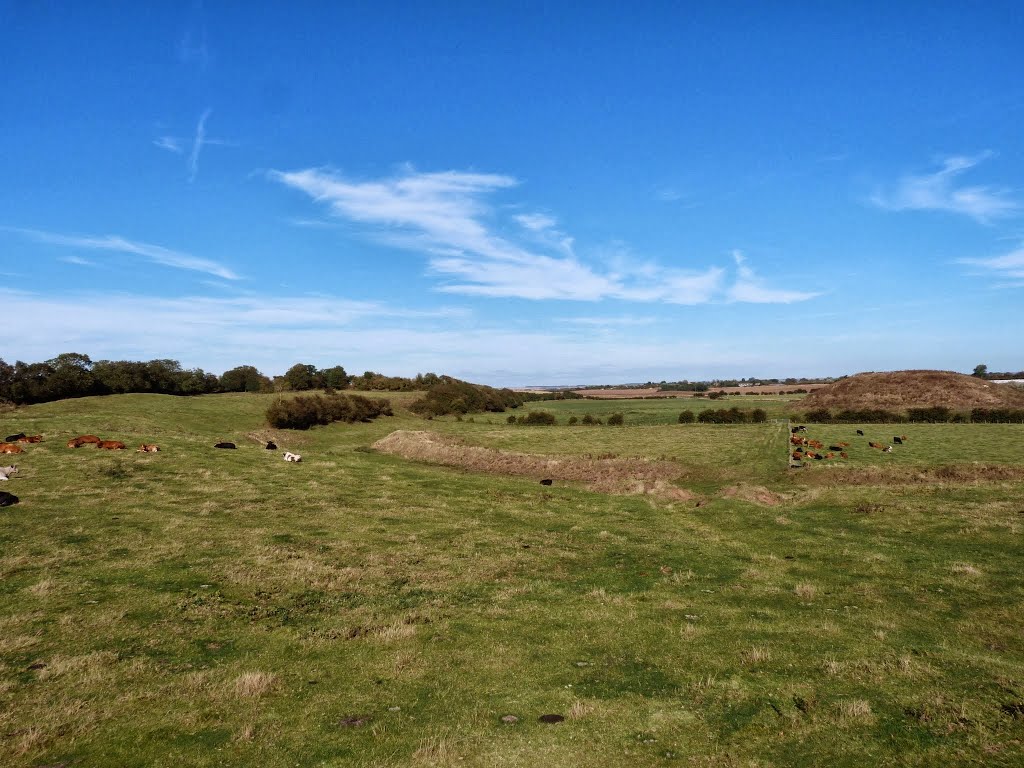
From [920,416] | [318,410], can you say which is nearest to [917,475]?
[920,416]

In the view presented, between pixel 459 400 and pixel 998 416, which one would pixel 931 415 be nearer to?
pixel 998 416

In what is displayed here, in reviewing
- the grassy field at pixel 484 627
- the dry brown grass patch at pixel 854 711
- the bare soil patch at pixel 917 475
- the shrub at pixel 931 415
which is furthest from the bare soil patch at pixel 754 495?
the shrub at pixel 931 415

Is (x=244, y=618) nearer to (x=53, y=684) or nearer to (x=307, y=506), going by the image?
(x=53, y=684)

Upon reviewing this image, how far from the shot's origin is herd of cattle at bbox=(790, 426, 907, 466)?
42.2m

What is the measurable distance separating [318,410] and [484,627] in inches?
2131

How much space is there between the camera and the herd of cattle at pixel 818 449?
4222 centimetres

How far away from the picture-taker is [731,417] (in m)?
84.2

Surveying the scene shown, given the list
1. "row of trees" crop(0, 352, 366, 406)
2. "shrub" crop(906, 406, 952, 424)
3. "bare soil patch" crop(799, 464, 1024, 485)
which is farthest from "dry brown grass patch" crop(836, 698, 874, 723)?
"shrub" crop(906, 406, 952, 424)

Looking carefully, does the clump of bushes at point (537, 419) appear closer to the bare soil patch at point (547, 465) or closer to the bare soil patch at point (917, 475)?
the bare soil patch at point (547, 465)

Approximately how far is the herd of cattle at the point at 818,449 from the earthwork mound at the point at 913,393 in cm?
3998

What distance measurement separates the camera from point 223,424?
53.7 meters

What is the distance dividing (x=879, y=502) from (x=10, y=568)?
106 ft

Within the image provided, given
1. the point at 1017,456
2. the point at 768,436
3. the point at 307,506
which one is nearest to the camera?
the point at 307,506

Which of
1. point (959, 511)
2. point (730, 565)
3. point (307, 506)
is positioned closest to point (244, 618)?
point (307, 506)
